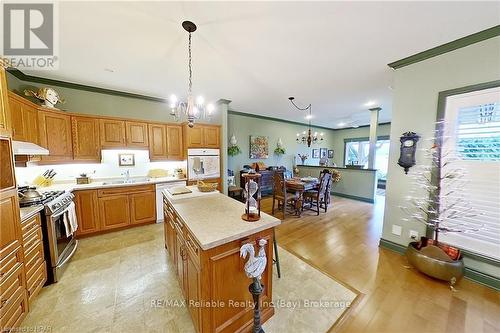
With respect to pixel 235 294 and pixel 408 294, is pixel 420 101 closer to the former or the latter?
pixel 408 294

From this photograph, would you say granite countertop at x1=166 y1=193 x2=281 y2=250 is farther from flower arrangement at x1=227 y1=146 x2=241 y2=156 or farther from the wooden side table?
flower arrangement at x1=227 y1=146 x2=241 y2=156

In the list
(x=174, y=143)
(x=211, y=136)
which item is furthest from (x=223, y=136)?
(x=174, y=143)

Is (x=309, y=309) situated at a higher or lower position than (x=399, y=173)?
lower

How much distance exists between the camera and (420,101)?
2.37 metres

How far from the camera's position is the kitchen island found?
1220 millimetres

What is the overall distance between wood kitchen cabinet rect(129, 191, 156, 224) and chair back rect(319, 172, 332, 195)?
374 cm

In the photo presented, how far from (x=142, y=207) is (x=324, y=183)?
13.3 feet

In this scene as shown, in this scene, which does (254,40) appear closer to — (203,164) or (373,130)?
(203,164)

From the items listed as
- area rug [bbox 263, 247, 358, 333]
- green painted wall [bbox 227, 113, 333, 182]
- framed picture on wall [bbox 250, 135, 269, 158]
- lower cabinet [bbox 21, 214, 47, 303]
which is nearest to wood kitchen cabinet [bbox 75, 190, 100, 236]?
lower cabinet [bbox 21, 214, 47, 303]

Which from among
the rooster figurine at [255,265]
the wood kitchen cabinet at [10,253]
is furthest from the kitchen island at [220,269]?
the wood kitchen cabinet at [10,253]

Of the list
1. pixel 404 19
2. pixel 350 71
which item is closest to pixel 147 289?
pixel 404 19

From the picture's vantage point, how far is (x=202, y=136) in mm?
4211

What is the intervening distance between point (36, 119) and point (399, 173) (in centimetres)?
556

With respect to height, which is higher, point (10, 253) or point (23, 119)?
point (23, 119)
